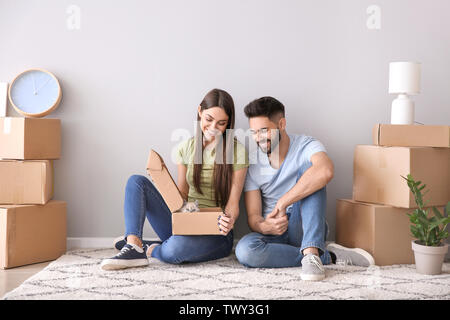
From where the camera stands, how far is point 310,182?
1.96 metres

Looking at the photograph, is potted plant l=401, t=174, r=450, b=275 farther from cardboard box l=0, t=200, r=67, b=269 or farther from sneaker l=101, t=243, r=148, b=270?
cardboard box l=0, t=200, r=67, b=269

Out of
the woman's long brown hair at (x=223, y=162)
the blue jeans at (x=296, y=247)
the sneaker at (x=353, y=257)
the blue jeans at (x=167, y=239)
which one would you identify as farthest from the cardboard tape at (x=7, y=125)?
the sneaker at (x=353, y=257)

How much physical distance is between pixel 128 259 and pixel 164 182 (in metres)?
0.35

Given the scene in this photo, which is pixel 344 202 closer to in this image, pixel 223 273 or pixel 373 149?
pixel 373 149

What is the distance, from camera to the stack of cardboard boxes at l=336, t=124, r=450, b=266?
6.65 ft

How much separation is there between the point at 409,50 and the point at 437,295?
130 cm

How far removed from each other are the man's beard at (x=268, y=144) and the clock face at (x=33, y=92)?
3.45ft

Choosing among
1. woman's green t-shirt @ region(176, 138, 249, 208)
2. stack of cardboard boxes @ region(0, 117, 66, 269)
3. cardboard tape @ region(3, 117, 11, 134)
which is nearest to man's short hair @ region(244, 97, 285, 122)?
woman's green t-shirt @ region(176, 138, 249, 208)

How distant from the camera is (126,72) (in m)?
2.38

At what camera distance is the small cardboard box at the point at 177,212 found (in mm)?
1925

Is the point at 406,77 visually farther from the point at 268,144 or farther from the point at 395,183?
the point at 268,144

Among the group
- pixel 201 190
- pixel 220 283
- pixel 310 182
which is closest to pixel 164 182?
pixel 201 190
